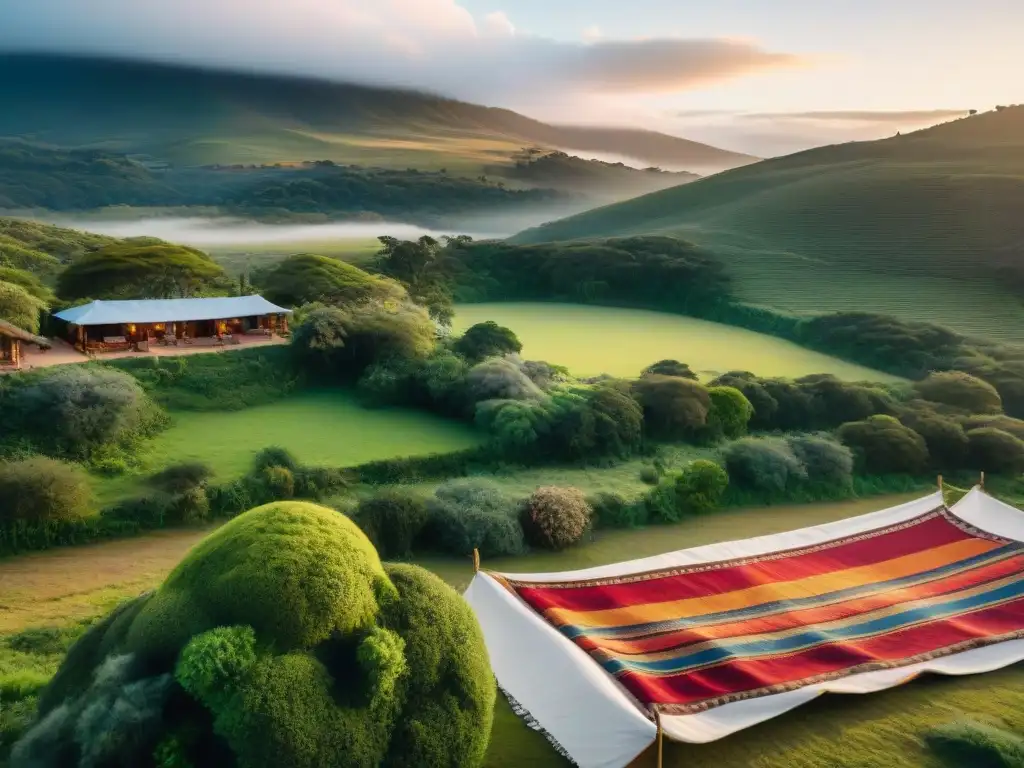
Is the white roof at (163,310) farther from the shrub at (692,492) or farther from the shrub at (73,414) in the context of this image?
the shrub at (692,492)

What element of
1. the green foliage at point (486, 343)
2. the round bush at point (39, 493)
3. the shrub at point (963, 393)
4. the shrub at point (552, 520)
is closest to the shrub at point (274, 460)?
the round bush at point (39, 493)

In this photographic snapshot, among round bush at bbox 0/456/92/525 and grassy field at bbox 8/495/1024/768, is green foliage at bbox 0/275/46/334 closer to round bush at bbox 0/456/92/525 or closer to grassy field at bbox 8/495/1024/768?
round bush at bbox 0/456/92/525

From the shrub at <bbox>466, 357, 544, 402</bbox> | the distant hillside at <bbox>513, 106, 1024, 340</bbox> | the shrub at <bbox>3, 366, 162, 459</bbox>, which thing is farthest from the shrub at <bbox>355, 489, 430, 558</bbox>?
the distant hillside at <bbox>513, 106, 1024, 340</bbox>

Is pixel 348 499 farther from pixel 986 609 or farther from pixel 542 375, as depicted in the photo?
pixel 986 609

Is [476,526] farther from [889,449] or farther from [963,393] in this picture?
[963,393]

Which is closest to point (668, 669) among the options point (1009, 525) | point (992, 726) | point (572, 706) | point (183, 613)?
point (572, 706)

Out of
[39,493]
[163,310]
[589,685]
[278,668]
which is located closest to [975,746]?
[589,685]

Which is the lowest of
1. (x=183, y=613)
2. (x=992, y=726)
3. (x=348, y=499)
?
(x=348, y=499)
